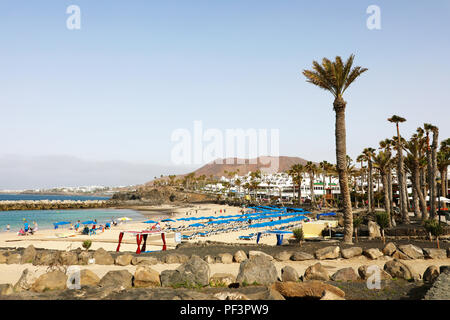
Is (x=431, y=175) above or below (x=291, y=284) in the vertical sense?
above

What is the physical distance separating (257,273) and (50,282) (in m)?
6.30

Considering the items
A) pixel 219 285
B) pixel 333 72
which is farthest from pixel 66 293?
A: pixel 333 72

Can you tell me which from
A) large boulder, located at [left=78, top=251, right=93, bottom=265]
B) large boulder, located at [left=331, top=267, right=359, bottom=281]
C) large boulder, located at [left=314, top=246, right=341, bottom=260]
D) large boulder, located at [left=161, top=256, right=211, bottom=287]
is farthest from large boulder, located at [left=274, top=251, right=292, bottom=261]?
large boulder, located at [left=78, top=251, right=93, bottom=265]

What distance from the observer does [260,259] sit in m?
10.6

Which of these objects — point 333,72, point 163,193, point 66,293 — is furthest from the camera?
point 163,193

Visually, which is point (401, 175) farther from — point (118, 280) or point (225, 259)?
point (118, 280)

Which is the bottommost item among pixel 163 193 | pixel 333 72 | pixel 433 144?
pixel 163 193

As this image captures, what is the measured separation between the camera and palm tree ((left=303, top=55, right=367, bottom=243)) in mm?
19359

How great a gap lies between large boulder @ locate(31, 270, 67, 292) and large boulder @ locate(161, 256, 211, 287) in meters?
2.97

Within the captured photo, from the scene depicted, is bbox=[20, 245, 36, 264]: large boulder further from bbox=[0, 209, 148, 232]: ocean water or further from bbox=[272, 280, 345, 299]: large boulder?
bbox=[0, 209, 148, 232]: ocean water

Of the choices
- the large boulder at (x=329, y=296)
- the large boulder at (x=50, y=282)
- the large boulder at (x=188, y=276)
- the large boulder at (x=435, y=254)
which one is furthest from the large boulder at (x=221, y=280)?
the large boulder at (x=435, y=254)

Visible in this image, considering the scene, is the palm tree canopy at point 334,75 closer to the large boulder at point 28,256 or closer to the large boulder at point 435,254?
the large boulder at point 435,254
